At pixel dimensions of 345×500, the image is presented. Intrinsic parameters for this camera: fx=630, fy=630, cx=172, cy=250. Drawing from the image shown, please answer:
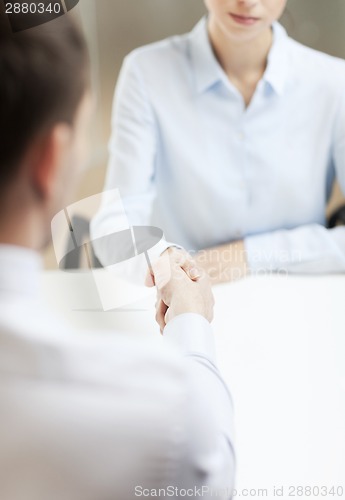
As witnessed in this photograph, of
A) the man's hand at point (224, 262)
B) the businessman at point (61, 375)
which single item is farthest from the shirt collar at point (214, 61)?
the businessman at point (61, 375)

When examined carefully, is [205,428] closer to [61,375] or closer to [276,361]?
[61,375]

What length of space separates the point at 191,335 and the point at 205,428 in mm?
A: 92

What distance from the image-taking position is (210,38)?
60 cm

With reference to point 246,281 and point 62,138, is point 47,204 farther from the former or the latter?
point 246,281

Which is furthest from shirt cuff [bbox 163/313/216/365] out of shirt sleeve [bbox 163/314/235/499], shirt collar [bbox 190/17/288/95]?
shirt collar [bbox 190/17/288/95]

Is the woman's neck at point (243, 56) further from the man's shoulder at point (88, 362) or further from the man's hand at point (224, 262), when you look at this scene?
the man's shoulder at point (88, 362)

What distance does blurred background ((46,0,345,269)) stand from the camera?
1.82 ft

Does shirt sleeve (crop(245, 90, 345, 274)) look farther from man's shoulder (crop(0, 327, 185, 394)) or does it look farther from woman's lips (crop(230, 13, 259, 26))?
man's shoulder (crop(0, 327, 185, 394))

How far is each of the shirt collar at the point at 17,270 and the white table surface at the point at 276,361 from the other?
0.57 ft

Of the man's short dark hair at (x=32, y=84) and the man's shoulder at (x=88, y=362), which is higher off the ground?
the man's short dark hair at (x=32, y=84)

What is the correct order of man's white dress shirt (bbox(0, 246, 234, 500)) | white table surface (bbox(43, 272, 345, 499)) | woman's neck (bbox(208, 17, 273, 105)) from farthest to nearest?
1. woman's neck (bbox(208, 17, 273, 105))
2. white table surface (bbox(43, 272, 345, 499))
3. man's white dress shirt (bbox(0, 246, 234, 500))

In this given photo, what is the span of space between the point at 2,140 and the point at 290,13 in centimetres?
33

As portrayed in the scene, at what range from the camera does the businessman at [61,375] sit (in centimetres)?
33

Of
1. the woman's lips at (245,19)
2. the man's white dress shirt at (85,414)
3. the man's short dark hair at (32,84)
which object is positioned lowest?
the man's white dress shirt at (85,414)
